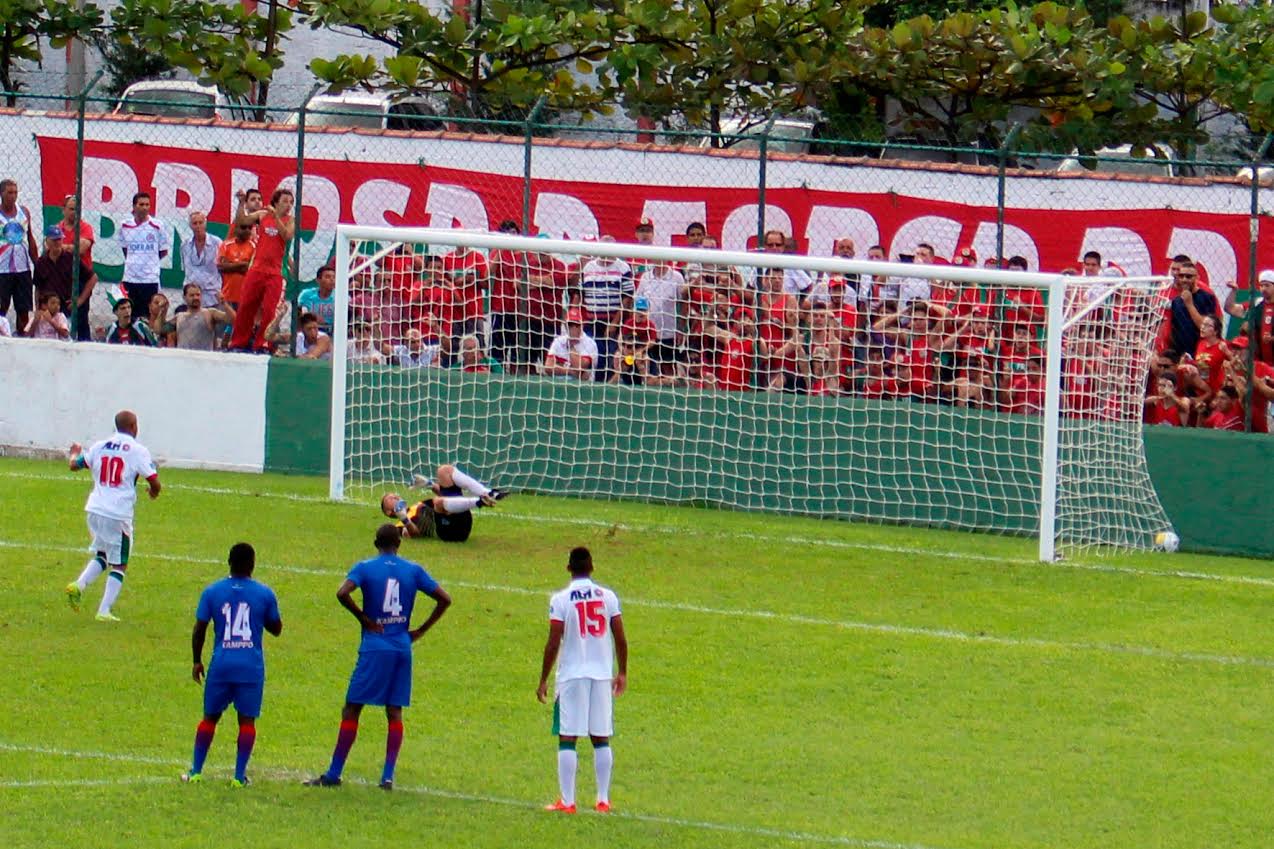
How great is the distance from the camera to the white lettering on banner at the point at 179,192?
2700 centimetres

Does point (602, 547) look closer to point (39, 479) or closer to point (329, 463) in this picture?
point (329, 463)

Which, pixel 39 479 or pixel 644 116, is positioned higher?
pixel 644 116

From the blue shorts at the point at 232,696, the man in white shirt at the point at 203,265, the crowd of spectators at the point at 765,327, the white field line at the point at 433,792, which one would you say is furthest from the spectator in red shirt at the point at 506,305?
the blue shorts at the point at 232,696

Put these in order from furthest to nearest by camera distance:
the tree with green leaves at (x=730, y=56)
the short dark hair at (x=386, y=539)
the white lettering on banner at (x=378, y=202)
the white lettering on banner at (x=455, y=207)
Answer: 1. the tree with green leaves at (x=730, y=56)
2. the white lettering on banner at (x=378, y=202)
3. the white lettering on banner at (x=455, y=207)
4. the short dark hair at (x=386, y=539)

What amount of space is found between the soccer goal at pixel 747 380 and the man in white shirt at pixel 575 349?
0.02 meters

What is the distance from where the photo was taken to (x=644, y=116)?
28438mm

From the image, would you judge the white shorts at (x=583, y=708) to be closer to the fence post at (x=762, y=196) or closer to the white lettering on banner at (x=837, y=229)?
the fence post at (x=762, y=196)

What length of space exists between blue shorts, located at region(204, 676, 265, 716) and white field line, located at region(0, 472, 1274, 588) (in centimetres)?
889

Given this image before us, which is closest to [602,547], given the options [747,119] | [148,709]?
[148,709]

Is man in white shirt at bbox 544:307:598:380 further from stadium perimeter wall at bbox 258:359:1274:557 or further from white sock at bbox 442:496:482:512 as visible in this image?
white sock at bbox 442:496:482:512

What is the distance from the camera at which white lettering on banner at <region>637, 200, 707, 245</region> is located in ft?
81.5

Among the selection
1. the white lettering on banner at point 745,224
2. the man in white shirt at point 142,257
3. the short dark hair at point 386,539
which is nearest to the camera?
the short dark hair at point 386,539

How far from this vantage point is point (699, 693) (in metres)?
14.2

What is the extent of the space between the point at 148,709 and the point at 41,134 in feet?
51.2
